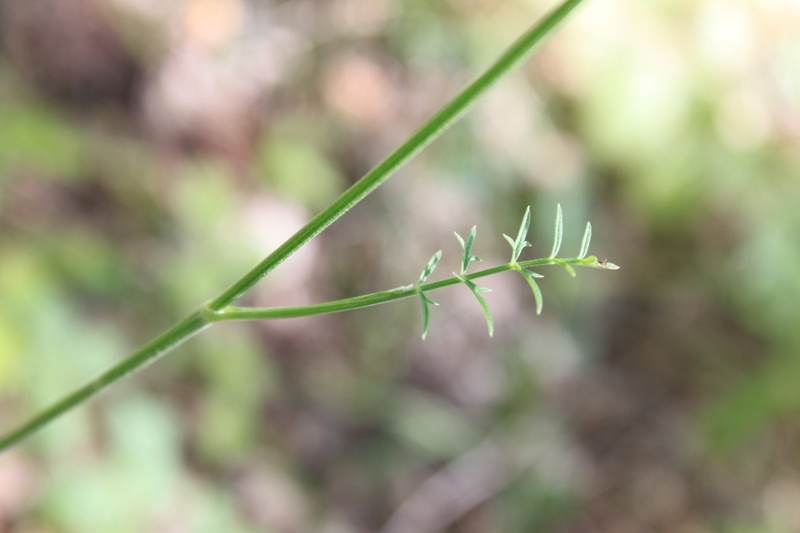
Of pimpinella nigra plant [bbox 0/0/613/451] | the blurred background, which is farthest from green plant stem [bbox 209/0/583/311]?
the blurred background

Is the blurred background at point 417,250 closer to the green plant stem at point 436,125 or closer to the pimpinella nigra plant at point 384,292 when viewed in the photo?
the pimpinella nigra plant at point 384,292

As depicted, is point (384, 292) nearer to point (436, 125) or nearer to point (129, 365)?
point (436, 125)

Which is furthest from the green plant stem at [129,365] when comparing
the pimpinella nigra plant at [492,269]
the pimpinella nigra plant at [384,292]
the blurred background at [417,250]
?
the blurred background at [417,250]

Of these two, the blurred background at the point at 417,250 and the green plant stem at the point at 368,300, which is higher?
the blurred background at the point at 417,250

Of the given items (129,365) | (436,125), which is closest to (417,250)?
(129,365)

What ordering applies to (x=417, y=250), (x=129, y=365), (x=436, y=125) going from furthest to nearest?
(x=417, y=250) → (x=129, y=365) → (x=436, y=125)

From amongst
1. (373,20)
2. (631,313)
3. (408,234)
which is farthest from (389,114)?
(631,313)
